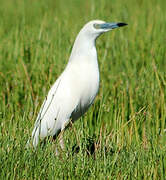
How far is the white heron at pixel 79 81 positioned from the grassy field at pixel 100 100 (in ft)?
0.39

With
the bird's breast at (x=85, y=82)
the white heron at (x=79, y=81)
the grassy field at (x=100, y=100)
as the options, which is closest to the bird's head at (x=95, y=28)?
the white heron at (x=79, y=81)

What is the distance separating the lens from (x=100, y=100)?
420 cm

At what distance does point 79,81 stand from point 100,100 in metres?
0.59

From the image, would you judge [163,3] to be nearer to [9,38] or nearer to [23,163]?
[9,38]

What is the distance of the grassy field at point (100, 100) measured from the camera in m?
2.84

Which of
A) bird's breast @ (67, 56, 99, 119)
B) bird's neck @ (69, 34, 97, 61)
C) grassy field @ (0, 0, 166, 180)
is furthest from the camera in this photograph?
bird's neck @ (69, 34, 97, 61)

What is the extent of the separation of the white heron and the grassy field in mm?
118

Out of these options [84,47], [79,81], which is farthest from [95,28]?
[79,81]

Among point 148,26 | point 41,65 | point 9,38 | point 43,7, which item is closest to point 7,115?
point 41,65

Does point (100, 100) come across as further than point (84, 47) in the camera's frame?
Yes

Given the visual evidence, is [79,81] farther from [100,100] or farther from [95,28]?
[100,100]

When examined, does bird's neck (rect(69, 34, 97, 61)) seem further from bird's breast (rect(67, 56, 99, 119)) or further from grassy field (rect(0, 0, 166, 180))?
grassy field (rect(0, 0, 166, 180))

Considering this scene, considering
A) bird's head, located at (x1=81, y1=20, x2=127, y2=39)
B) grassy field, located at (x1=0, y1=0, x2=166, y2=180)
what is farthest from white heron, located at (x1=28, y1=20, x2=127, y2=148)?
grassy field, located at (x1=0, y1=0, x2=166, y2=180)

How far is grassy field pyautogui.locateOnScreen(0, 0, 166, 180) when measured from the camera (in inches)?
112
